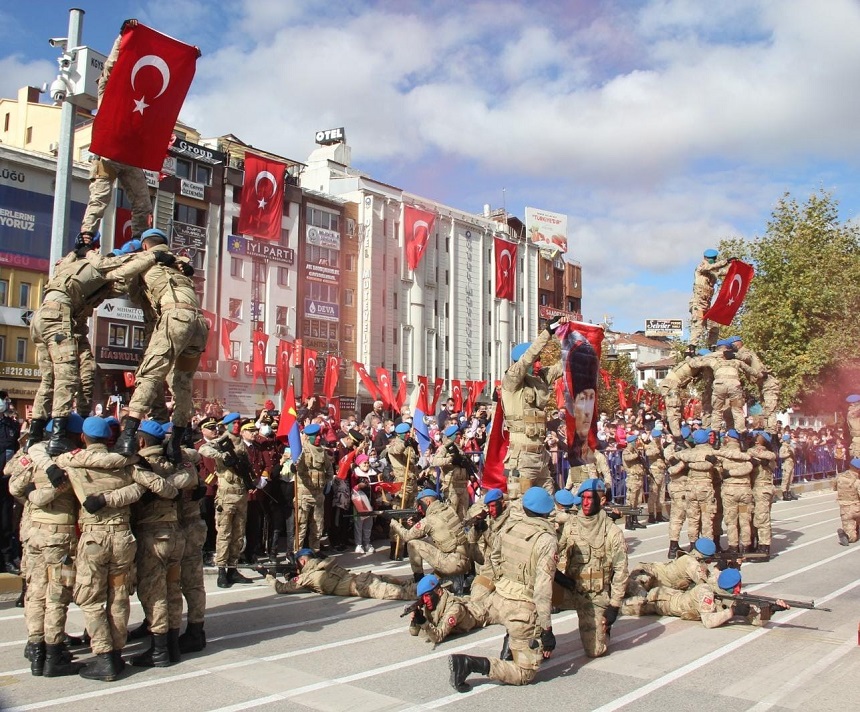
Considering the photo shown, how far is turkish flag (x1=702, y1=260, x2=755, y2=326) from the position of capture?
1541 centimetres

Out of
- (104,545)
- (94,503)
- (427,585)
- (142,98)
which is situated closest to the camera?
(94,503)

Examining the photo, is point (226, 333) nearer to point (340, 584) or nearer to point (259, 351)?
point (259, 351)

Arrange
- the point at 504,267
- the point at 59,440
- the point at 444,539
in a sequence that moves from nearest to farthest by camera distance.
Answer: the point at 59,440, the point at 444,539, the point at 504,267

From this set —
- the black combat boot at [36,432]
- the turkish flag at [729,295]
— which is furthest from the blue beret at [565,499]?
the turkish flag at [729,295]

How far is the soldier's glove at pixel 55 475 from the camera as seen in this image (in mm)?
6332

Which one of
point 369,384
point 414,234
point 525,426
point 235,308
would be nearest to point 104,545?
point 525,426

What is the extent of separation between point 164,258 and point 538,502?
4.53 meters

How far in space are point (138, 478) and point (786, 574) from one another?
8997 mm

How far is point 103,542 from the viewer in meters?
6.42

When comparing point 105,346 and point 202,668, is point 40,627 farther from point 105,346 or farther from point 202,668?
point 105,346

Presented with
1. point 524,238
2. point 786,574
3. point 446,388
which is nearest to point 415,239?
point 446,388

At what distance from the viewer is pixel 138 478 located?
660cm

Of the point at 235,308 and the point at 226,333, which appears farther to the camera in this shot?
the point at 235,308

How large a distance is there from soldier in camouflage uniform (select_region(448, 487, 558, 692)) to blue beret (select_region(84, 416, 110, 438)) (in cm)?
334
